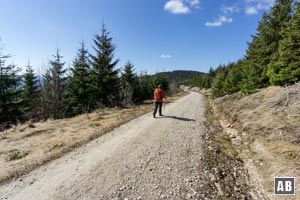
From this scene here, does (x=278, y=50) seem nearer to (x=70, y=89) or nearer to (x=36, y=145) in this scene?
(x=36, y=145)

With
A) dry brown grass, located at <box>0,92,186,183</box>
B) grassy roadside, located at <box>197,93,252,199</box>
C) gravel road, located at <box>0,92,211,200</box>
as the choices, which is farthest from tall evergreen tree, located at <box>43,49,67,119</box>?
grassy roadside, located at <box>197,93,252,199</box>

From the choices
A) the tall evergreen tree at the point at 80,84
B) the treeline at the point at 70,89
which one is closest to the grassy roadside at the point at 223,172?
the treeline at the point at 70,89

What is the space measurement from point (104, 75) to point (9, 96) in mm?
10256

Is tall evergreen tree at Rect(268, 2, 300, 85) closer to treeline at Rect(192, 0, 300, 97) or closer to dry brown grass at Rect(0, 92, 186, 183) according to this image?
treeline at Rect(192, 0, 300, 97)

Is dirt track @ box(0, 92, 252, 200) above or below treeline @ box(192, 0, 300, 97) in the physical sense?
below

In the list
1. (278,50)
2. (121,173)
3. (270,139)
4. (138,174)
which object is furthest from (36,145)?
(278,50)

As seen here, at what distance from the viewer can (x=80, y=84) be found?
23766 mm

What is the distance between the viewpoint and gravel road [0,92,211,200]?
169 inches

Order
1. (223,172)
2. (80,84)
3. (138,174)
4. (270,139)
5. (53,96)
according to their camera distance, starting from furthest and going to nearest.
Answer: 1. (80,84)
2. (53,96)
3. (270,139)
4. (223,172)
5. (138,174)

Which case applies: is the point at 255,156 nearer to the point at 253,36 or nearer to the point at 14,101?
the point at 253,36

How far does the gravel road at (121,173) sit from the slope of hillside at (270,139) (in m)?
1.64

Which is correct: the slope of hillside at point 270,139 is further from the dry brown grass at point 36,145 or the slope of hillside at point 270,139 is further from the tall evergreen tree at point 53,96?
the tall evergreen tree at point 53,96

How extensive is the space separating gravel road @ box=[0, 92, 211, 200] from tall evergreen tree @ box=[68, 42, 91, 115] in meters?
17.0

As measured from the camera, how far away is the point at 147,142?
7.52 meters
